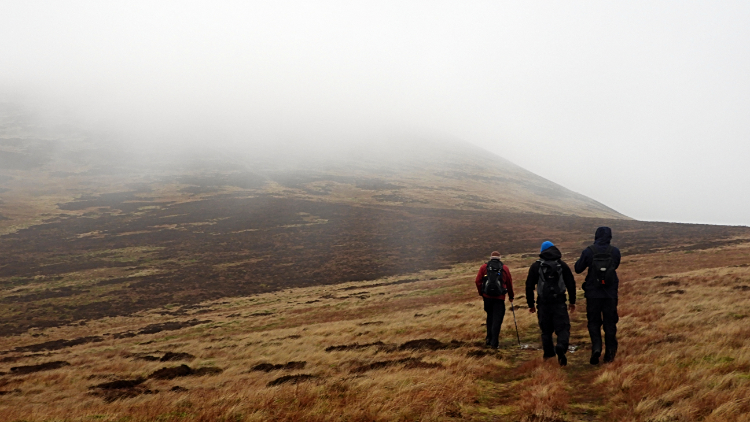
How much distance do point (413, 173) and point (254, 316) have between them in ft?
374

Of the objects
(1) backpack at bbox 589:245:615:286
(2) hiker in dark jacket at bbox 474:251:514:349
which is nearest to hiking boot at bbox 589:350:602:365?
(1) backpack at bbox 589:245:615:286

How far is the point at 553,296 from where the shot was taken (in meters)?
10.1

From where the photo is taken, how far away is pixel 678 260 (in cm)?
3400

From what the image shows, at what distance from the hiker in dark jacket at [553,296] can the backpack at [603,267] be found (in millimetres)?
534

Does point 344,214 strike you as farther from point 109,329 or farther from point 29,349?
point 29,349

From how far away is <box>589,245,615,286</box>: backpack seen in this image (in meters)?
9.58

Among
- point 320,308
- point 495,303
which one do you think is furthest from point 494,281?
point 320,308

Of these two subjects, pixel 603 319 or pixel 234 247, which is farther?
pixel 234 247

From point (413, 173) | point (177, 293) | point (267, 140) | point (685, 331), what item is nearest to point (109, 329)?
point (177, 293)

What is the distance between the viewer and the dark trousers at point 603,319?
9.73 meters

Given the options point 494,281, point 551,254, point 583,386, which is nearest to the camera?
point 583,386

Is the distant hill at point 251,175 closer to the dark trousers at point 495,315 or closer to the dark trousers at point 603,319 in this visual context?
the dark trousers at point 495,315

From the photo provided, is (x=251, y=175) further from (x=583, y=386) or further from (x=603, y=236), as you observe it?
(x=583, y=386)

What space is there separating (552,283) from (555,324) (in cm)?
102
